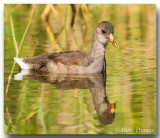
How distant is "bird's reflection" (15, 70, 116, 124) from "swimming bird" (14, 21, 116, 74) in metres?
0.09

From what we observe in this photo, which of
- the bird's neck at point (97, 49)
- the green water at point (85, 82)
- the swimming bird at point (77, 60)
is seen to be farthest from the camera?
the bird's neck at point (97, 49)

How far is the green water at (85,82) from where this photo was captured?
373 inches

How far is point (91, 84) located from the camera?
408 inches

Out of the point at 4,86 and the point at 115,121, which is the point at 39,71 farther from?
the point at 115,121

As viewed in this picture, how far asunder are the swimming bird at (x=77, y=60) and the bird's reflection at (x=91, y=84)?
88 mm

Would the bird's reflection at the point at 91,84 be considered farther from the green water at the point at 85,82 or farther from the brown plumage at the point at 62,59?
the brown plumage at the point at 62,59

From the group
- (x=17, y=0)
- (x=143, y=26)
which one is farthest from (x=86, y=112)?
(x=143, y=26)

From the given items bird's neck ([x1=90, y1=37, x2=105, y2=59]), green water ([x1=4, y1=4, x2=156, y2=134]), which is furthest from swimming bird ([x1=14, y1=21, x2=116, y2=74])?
green water ([x1=4, y1=4, x2=156, y2=134])

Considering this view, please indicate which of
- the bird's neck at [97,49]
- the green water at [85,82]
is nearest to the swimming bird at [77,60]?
the bird's neck at [97,49]

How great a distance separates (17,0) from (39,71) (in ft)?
3.46

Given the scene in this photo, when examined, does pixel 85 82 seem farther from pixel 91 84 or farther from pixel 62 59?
pixel 62 59

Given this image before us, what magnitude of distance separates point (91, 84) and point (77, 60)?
0.51 metres

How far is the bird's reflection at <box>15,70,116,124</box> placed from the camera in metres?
9.59

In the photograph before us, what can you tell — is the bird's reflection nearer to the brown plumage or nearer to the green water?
the green water
